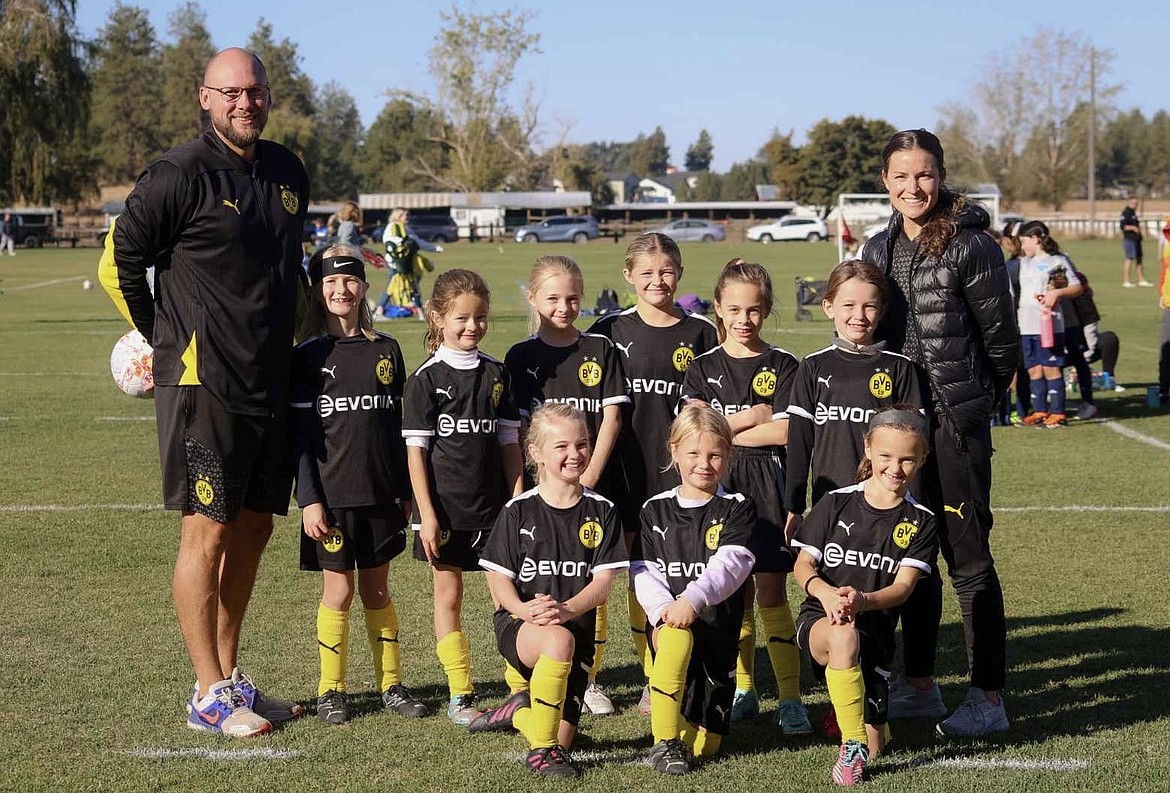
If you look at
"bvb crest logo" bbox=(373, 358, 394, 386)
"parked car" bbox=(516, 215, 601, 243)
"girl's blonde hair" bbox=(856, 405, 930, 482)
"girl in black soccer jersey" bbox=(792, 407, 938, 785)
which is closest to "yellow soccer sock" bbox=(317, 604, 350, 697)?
"bvb crest logo" bbox=(373, 358, 394, 386)

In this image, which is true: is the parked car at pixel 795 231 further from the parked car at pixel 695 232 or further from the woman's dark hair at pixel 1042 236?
the woman's dark hair at pixel 1042 236

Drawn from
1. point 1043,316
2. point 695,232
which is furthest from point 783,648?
point 695,232

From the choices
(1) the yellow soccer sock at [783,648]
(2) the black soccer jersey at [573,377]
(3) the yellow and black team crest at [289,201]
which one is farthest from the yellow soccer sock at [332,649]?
(1) the yellow soccer sock at [783,648]

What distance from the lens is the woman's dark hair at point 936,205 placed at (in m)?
4.74

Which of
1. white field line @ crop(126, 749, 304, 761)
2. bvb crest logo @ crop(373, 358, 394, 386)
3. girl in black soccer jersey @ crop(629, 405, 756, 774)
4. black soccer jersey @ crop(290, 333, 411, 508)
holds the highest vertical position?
bvb crest logo @ crop(373, 358, 394, 386)

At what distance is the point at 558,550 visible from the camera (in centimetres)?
468

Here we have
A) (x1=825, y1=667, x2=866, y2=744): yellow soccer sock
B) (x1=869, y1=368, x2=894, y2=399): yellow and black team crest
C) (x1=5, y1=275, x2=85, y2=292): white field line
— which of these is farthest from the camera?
(x1=5, y1=275, x2=85, y2=292): white field line

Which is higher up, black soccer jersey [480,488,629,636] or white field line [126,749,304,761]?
black soccer jersey [480,488,629,636]

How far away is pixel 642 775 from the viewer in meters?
4.48

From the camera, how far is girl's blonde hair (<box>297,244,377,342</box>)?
206 inches

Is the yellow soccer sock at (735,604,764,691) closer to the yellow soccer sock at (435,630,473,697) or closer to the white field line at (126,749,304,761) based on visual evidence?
the yellow soccer sock at (435,630,473,697)

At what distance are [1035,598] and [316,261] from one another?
12.6 feet

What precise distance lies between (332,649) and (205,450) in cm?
→ 90

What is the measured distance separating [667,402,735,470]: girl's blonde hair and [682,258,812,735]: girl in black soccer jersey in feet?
1.25
